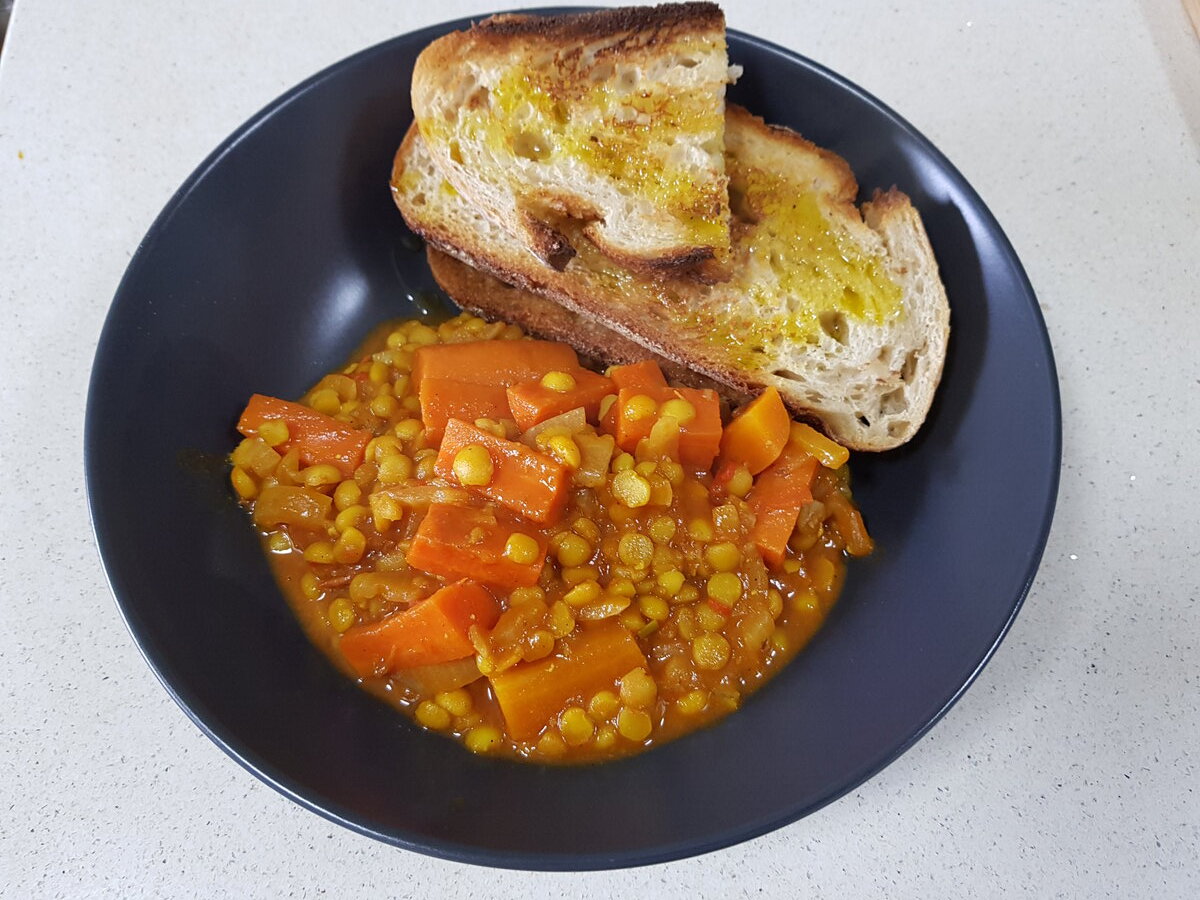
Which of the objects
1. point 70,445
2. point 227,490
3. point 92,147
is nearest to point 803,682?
point 227,490

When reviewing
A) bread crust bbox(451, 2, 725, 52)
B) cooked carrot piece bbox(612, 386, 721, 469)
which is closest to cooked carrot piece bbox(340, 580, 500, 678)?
cooked carrot piece bbox(612, 386, 721, 469)

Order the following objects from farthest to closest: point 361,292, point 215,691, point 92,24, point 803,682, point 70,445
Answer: point 92,24 → point 361,292 → point 70,445 → point 803,682 → point 215,691

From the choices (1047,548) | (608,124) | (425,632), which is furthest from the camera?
(1047,548)

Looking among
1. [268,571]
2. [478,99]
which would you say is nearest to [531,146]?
[478,99]

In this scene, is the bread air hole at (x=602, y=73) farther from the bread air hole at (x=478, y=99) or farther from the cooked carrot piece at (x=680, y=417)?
the cooked carrot piece at (x=680, y=417)

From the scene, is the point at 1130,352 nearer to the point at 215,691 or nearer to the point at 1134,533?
the point at 1134,533

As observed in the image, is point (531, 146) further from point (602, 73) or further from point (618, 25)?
point (618, 25)

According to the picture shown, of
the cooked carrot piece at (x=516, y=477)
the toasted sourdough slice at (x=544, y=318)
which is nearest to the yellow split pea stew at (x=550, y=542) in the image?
the cooked carrot piece at (x=516, y=477)
